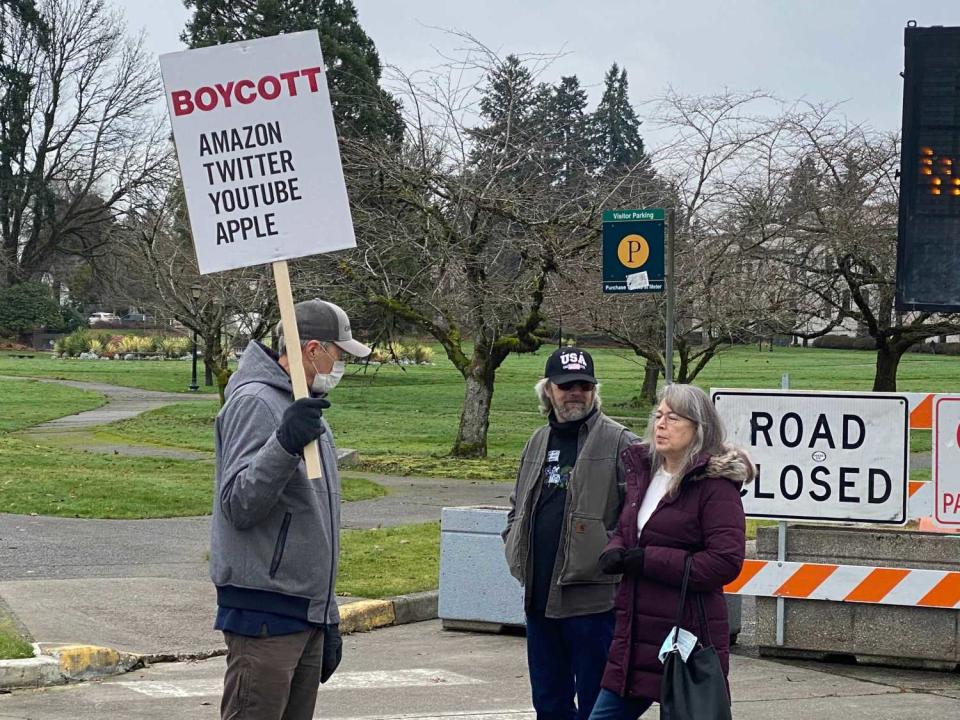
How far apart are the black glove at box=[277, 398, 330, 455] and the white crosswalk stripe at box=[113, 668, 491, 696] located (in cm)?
409

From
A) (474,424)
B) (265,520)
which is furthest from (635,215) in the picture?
(265,520)

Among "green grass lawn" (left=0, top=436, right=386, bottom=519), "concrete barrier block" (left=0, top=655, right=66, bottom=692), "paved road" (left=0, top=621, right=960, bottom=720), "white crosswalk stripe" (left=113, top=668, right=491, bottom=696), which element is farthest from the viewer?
"green grass lawn" (left=0, top=436, right=386, bottom=519)

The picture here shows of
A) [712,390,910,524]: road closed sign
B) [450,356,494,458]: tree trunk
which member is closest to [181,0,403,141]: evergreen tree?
[450,356,494,458]: tree trunk

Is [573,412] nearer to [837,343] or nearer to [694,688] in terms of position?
[694,688]

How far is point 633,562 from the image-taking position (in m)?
5.08

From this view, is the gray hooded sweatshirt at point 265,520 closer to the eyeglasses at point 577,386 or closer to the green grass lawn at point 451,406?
the eyeglasses at point 577,386

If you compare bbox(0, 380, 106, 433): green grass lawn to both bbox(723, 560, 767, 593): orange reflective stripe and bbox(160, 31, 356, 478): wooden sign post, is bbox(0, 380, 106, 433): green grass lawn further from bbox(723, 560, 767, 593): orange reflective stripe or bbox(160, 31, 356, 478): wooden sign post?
bbox(160, 31, 356, 478): wooden sign post

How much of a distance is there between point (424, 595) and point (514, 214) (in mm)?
11609

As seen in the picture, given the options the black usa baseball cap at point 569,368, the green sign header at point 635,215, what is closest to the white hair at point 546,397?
the black usa baseball cap at point 569,368

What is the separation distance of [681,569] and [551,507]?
110 cm

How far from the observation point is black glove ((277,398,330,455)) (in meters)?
4.27

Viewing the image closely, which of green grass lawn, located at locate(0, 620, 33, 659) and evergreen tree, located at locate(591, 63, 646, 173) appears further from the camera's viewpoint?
evergreen tree, located at locate(591, 63, 646, 173)

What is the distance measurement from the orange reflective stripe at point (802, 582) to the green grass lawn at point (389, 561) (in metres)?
3.08

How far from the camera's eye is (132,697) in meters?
7.84
